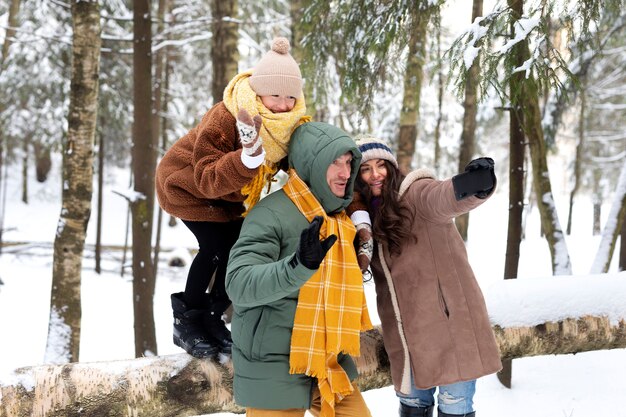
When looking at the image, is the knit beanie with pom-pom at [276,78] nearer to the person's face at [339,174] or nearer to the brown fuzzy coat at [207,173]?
the brown fuzzy coat at [207,173]

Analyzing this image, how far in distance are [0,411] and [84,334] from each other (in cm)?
828

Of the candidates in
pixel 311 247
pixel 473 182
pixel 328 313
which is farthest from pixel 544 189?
pixel 311 247

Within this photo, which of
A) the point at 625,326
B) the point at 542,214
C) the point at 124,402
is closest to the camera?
the point at 124,402

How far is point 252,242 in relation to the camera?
2.31m

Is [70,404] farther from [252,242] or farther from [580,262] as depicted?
[580,262]

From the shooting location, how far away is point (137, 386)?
2.96 metres

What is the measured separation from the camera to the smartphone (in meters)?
2.54

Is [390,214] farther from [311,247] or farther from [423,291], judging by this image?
[311,247]

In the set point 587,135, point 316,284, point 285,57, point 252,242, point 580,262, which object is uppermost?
point 587,135

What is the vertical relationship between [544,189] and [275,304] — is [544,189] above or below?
above

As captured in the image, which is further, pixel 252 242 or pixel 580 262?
pixel 580 262

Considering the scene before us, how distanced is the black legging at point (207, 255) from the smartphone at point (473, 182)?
115 centimetres

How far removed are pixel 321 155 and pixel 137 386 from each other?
1520 mm

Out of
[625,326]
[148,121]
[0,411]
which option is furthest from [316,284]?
[148,121]
